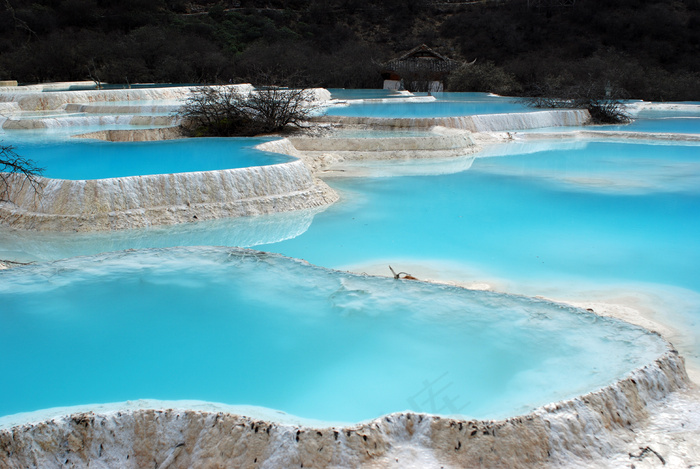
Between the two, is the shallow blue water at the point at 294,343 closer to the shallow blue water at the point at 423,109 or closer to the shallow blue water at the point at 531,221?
the shallow blue water at the point at 531,221

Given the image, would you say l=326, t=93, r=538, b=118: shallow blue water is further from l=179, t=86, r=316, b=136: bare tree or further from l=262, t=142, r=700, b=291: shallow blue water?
l=262, t=142, r=700, b=291: shallow blue water

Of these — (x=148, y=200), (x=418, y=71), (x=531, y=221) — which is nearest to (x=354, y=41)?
(x=418, y=71)

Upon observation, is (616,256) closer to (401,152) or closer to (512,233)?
(512,233)

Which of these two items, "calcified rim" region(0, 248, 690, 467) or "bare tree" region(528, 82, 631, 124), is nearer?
"calcified rim" region(0, 248, 690, 467)

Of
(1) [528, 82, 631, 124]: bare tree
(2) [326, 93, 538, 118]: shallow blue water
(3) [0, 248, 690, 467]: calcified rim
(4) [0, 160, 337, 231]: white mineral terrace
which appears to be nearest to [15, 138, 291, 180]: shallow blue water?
(4) [0, 160, 337, 231]: white mineral terrace

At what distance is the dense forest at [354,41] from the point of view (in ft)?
77.2

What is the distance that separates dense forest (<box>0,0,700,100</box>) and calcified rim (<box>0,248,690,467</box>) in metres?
17.5

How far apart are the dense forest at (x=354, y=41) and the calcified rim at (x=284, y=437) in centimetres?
1753

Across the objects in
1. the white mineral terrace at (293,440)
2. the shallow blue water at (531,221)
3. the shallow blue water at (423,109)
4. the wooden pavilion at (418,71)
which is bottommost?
the shallow blue water at (531,221)

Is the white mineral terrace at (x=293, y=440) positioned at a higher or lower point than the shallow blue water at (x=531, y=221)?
higher

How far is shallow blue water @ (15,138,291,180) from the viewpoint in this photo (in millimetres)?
7402

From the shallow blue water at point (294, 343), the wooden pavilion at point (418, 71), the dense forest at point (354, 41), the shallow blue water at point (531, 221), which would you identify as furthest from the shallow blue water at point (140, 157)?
the wooden pavilion at point (418, 71)

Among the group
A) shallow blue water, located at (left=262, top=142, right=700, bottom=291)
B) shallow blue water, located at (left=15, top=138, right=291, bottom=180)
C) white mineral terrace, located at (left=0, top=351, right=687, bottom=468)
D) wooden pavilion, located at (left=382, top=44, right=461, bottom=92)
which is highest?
wooden pavilion, located at (left=382, top=44, right=461, bottom=92)

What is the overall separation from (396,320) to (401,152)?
8089mm
